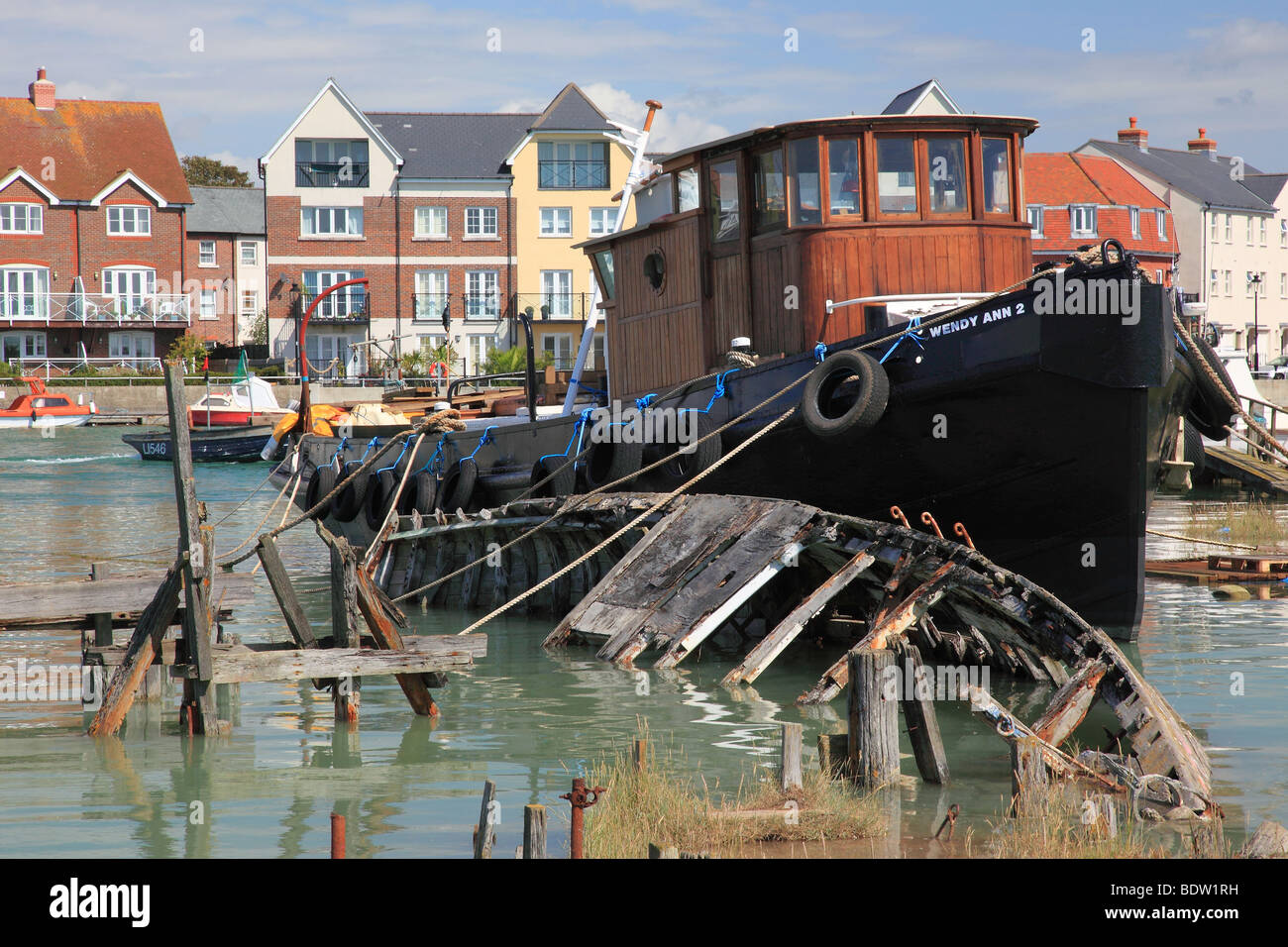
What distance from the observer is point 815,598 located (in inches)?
401

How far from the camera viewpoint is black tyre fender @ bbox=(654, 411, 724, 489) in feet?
40.9

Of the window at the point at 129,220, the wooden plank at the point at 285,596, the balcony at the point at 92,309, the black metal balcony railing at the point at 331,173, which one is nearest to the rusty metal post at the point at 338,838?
the wooden plank at the point at 285,596

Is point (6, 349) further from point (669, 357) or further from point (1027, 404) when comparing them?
point (1027, 404)

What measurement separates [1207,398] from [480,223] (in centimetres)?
4772

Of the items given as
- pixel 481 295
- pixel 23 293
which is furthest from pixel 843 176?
pixel 23 293

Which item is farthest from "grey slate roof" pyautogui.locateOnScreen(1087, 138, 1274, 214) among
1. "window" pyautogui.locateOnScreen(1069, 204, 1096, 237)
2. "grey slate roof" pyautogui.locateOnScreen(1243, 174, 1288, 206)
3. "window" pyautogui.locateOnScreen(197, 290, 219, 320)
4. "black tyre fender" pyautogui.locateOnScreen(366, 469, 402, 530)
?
"black tyre fender" pyautogui.locateOnScreen(366, 469, 402, 530)

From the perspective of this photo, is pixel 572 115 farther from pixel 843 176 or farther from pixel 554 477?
pixel 843 176

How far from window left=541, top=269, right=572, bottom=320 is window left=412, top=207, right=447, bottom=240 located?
4.40 m

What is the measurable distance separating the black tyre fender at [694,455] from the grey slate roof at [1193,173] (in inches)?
2293

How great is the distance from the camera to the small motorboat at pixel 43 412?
160ft

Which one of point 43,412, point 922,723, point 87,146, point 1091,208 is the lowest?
point 922,723

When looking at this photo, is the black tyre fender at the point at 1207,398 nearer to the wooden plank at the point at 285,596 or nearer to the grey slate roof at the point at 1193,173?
the wooden plank at the point at 285,596
